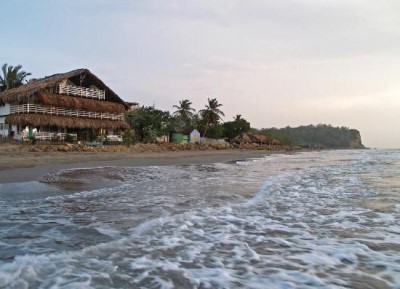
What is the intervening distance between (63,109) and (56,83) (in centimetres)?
243

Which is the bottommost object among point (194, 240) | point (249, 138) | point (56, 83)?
point (194, 240)

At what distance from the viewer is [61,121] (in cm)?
3117

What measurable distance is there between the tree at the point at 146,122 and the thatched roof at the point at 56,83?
63.0 inches

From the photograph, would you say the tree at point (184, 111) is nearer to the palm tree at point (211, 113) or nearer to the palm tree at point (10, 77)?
the palm tree at point (211, 113)

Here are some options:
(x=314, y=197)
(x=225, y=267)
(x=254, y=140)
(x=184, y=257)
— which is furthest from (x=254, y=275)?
(x=254, y=140)

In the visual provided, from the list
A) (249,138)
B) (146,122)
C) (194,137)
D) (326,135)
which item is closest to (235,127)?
(249,138)

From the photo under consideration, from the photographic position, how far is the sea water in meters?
3.28

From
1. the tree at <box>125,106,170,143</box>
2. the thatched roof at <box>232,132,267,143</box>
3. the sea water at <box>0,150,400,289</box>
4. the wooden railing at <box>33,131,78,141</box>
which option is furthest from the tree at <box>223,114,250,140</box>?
the sea water at <box>0,150,400,289</box>

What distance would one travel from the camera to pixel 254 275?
3.39 m

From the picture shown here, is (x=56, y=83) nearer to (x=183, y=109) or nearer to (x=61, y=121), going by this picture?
(x=61, y=121)

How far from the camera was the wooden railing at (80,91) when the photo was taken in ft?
110

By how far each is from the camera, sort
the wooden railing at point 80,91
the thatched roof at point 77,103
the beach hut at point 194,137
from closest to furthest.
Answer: the thatched roof at point 77,103
the wooden railing at point 80,91
the beach hut at point 194,137

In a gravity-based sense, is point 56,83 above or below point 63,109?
above

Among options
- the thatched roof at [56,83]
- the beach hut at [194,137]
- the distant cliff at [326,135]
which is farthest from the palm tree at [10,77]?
the distant cliff at [326,135]
